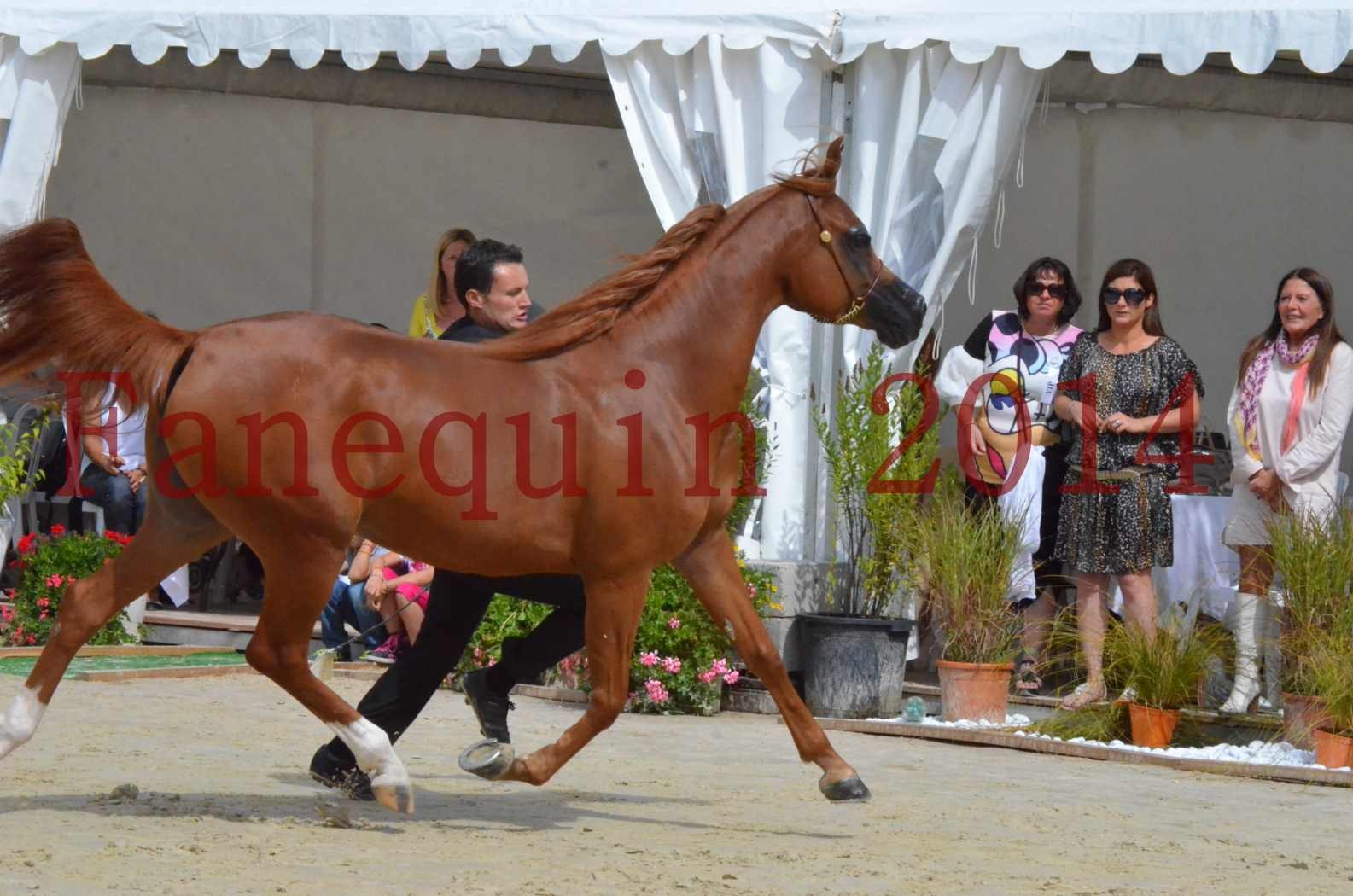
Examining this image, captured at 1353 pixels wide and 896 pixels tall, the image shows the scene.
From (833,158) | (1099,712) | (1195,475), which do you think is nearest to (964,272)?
(1195,475)

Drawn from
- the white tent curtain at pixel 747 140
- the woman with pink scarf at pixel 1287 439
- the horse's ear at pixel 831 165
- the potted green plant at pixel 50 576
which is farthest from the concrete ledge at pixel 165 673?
the woman with pink scarf at pixel 1287 439

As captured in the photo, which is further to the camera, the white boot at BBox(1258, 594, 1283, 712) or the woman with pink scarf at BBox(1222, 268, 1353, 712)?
the woman with pink scarf at BBox(1222, 268, 1353, 712)

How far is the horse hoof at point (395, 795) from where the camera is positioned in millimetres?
5148

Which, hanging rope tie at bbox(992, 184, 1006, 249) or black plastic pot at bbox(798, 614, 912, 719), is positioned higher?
hanging rope tie at bbox(992, 184, 1006, 249)

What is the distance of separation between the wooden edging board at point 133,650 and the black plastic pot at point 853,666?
10.9 feet

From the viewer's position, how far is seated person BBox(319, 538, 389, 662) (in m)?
9.21

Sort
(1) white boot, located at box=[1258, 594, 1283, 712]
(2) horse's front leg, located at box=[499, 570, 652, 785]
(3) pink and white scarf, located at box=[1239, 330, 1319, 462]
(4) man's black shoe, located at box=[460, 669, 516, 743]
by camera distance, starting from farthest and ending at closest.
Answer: (3) pink and white scarf, located at box=[1239, 330, 1319, 462]
(1) white boot, located at box=[1258, 594, 1283, 712]
(4) man's black shoe, located at box=[460, 669, 516, 743]
(2) horse's front leg, located at box=[499, 570, 652, 785]

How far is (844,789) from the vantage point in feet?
18.9

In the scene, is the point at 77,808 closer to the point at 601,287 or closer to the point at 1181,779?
the point at 601,287

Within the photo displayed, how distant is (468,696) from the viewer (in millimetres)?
6062

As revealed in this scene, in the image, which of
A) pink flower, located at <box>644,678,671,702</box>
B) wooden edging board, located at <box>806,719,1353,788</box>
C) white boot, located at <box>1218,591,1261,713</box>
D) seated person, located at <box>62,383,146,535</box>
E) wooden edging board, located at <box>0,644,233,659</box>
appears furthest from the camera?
seated person, located at <box>62,383,146,535</box>

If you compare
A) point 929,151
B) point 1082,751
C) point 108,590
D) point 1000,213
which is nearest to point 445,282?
point 929,151

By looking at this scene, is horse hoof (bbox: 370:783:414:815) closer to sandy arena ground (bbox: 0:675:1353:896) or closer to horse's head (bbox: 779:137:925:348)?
sandy arena ground (bbox: 0:675:1353:896)

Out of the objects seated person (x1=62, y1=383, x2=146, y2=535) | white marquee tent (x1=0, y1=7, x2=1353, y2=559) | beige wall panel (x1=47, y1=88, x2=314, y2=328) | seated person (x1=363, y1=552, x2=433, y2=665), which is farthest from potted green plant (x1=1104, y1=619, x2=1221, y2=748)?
beige wall panel (x1=47, y1=88, x2=314, y2=328)
